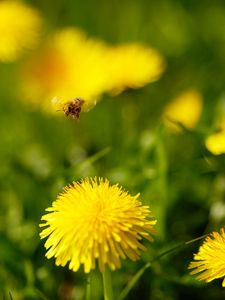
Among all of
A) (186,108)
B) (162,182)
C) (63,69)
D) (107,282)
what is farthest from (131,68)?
(107,282)

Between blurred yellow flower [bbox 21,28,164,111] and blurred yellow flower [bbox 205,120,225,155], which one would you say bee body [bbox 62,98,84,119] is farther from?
blurred yellow flower [bbox 21,28,164,111]

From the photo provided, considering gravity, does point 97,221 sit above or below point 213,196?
below

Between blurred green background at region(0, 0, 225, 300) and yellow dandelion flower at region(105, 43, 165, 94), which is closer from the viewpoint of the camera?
blurred green background at region(0, 0, 225, 300)

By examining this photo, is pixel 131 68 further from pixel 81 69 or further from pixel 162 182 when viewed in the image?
pixel 162 182

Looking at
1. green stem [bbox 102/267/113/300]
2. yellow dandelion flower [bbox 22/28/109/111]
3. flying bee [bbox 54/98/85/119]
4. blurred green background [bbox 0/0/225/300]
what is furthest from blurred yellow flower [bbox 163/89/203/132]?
green stem [bbox 102/267/113/300]

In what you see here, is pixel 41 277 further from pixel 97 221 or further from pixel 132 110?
pixel 132 110

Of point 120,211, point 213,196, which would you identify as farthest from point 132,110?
point 120,211

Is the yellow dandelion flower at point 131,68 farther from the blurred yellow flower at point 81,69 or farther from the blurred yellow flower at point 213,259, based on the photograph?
the blurred yellow flower at point 213,259
